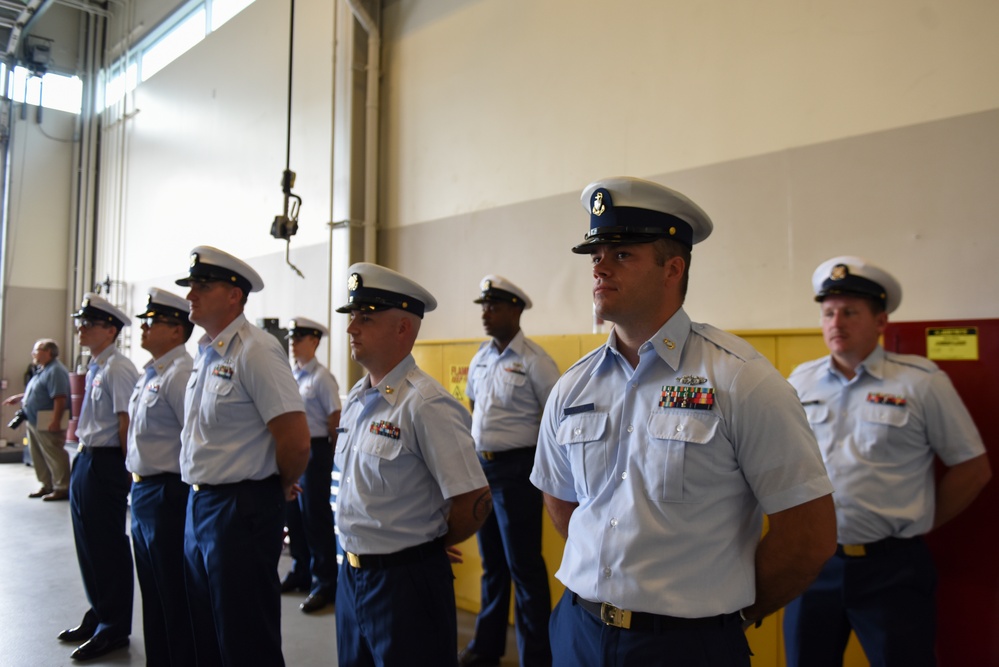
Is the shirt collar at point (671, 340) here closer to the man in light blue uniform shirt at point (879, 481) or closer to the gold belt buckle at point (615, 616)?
the gold belt buckle at point (615, 616)

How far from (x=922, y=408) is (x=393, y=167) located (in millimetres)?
4350

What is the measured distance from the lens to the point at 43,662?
337 cm

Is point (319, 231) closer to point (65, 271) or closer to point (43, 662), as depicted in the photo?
point (43, 662)

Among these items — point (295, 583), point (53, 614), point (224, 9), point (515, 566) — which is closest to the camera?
point (515, 566)

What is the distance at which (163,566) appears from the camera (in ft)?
9.18

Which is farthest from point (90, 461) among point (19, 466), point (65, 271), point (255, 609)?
point (65, 271)

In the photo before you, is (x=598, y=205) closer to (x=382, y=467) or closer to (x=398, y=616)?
(x=382, y=467)

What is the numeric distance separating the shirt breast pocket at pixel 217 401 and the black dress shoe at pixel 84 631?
6.61ft

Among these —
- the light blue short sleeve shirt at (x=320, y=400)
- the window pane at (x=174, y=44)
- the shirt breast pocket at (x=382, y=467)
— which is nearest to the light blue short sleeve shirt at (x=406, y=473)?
the shirt breast pocket at (x=382, y=467)

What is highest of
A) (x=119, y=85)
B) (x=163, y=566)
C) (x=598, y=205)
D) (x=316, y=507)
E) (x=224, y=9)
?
(x=119, y=85)

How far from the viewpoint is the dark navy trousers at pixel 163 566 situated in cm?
277

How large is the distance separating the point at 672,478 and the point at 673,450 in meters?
0.05

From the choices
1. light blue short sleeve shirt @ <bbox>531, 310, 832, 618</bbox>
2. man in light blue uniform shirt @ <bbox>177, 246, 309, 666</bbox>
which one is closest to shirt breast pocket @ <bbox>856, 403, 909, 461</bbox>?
light blue short sleeve shirt @ <bbox>531, 310, 832, 618</bbox>

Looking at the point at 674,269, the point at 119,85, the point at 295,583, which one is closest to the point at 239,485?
the point at 674,269
